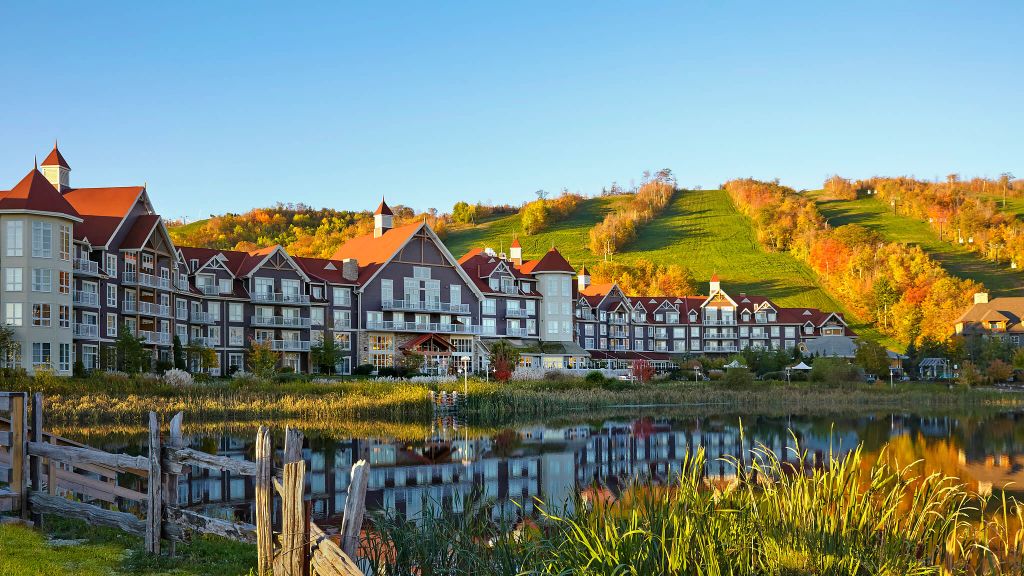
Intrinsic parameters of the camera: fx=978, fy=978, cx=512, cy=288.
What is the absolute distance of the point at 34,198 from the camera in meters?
44.8

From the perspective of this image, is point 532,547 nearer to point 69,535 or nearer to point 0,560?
point 0,560

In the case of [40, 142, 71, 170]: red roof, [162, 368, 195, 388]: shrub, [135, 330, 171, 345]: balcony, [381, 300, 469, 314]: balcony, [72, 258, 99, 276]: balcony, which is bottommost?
[162, 368, 195, 388]: shrub

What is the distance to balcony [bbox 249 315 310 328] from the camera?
6303 cm

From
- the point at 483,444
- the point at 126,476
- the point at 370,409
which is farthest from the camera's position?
the point at 370,409

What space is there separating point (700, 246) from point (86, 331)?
92.1 metres

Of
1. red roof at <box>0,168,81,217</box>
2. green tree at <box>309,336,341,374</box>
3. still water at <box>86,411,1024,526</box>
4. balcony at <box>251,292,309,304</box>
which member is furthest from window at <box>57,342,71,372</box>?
green tree at <box>309,336,341,374</box>

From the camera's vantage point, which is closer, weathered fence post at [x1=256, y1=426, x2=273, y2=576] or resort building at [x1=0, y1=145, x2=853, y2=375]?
weathered fence post at [x1=256, y1=426, x2=273, y2=576]

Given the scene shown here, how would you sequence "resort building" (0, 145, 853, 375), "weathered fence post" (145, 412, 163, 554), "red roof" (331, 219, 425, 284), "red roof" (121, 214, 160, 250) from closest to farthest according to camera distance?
1. "weathered fence post" (145, 412, 163, 554)
2. "resort building" (0, 145, 853, 375)
3. "red roof" (121, 214, 160, 250)
4. "red roof" (331, 219, 425, 284)

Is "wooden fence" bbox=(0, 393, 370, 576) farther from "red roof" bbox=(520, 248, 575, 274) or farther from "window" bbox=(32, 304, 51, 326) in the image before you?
"red roof" bbox=(520, 248, 575, 274)

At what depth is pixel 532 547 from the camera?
30.0 feet

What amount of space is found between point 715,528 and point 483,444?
25.3 m

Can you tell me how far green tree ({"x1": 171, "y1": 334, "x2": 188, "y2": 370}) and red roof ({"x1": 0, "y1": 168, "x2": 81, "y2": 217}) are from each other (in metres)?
11.2

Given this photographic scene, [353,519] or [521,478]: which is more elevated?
[353,519]

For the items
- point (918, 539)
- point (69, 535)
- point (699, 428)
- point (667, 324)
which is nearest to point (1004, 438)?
point (699, 428)
